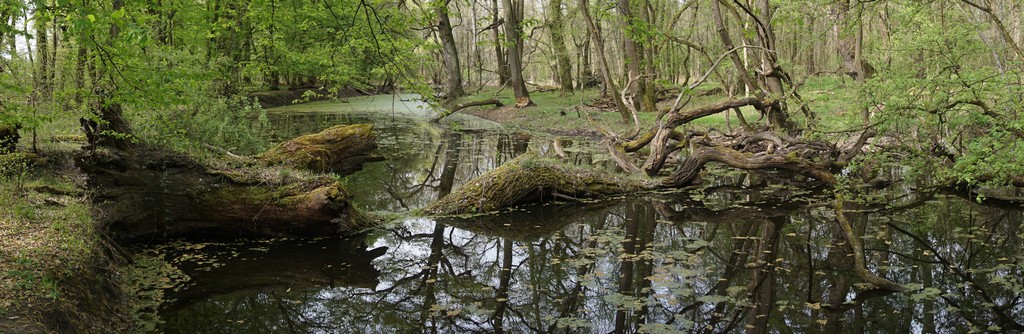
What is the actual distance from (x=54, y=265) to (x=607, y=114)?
62.9 ft

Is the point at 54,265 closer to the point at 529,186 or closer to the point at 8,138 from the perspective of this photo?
the point at 8,138

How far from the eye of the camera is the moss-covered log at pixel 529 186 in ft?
31.8

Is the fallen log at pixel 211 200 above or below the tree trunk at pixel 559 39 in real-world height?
below

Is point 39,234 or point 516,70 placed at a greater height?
point 516,70

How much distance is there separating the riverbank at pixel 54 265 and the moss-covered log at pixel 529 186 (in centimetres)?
436

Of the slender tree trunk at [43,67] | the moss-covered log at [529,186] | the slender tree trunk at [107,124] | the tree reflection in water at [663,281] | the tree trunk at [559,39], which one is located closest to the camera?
the tree reflection in water at [663,281]

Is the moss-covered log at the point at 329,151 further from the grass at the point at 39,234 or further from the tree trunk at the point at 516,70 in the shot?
the tree trunk at the point at 516,70

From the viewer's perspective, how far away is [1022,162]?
7.09m

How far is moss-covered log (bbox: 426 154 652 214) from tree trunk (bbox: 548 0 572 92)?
16737 mm

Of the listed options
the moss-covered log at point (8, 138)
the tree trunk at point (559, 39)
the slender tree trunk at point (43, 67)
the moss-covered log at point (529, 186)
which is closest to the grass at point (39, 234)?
the moss-covered log at point (8, 138)

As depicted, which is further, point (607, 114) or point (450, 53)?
point (450, 53)

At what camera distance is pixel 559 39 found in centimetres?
3052

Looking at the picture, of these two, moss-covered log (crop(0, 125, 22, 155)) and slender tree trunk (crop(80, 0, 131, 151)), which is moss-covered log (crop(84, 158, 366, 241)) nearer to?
slender tree trunk (crop(80, 0, 131, 151))

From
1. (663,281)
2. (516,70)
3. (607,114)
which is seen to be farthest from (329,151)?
(516,70)
